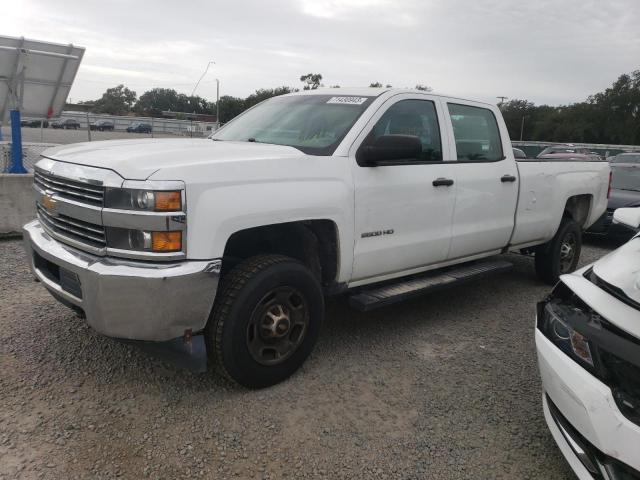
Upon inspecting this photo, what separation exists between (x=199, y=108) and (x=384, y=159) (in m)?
89.4

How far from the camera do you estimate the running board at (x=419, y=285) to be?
3682mm

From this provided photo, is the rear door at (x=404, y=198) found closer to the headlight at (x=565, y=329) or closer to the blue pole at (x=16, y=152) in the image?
the headlight at (x=565, y=329)

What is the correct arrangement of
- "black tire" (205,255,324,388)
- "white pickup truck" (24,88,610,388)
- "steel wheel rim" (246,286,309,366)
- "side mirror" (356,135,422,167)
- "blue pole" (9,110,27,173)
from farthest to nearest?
"blue pole" (9,110,27,173) < "side mirror" (356,135,422,167) < "steel wheel rim" (246,286,309,366) < "black tire" (205,255,324,388) < "white pickup truck" (24,88,610,388)

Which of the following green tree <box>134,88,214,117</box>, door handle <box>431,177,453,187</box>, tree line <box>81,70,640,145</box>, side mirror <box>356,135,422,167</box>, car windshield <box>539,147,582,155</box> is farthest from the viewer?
green tree <box>134,88,214,117</box>

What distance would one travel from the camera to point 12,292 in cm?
461

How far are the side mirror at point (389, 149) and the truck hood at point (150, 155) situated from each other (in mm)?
458

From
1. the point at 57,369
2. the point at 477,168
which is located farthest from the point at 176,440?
the point at 477,168

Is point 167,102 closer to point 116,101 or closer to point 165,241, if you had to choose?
point 116,101

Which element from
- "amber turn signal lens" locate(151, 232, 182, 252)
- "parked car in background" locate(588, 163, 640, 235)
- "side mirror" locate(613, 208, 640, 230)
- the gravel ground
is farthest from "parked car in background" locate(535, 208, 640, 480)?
"parked car in background" locate(588, 163, 640, 235)

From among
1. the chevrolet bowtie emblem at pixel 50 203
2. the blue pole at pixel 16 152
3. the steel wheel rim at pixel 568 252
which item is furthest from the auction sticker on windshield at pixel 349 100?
the blue pole at pixel 16 152

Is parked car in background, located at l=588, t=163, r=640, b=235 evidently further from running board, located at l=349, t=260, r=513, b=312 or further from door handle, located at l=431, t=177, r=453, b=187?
door handle, located at l=431, t=177, r=453, b=187

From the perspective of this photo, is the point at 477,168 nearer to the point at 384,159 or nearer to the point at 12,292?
the point at 384,159

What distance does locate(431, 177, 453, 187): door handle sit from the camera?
405cm

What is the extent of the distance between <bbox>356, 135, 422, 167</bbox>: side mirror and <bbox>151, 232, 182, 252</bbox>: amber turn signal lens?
4.67 feet
